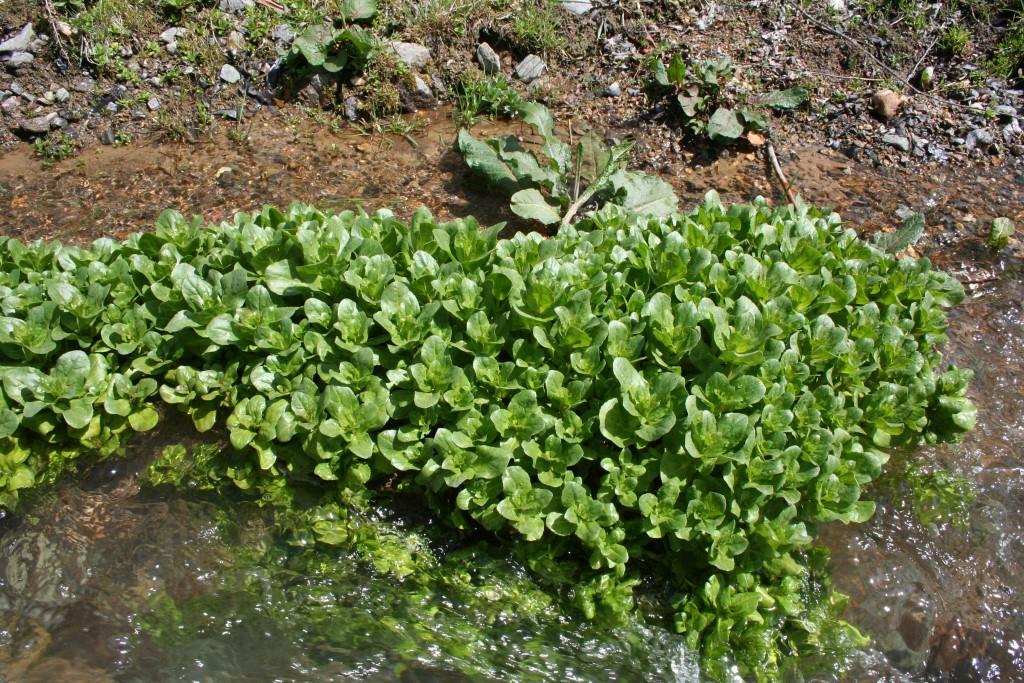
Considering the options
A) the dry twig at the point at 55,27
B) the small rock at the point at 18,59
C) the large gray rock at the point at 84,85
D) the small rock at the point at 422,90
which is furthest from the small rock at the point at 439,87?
the small rock at the point at 18,59

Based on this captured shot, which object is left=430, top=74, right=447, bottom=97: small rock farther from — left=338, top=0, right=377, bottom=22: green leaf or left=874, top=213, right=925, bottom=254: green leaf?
left=874, top=213, right=925, bottom=254: green leaf

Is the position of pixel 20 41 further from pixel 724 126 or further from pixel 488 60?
pixel 724 126

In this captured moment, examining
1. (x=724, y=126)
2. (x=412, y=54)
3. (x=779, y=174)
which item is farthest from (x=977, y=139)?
(x=412, y=54)

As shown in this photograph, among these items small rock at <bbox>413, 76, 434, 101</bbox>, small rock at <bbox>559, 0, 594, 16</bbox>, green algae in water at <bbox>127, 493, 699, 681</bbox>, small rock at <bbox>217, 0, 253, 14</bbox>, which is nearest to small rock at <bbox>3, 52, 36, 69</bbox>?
small rock at <bbox>217, 0, 253, 14</bbox>

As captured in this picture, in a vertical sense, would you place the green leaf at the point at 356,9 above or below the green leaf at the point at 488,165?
above

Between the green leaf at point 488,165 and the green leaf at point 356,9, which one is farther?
the green leaf at point 356,9

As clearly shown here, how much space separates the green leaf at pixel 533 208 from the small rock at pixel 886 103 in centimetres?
252

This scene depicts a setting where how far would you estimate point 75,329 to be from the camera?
336cm

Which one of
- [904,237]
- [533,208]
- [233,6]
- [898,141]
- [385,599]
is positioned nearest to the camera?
[385,599]

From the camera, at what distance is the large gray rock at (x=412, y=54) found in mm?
5785

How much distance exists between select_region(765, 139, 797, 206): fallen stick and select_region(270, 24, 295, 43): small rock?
326cm

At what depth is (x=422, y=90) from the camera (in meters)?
5.71

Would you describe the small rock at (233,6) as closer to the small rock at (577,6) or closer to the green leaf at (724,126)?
the small rock at (577,6)

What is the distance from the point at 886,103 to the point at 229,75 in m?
4.32
